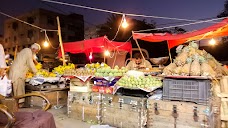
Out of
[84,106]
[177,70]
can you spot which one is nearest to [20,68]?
[84,106]

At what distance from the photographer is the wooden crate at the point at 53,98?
8055 mm

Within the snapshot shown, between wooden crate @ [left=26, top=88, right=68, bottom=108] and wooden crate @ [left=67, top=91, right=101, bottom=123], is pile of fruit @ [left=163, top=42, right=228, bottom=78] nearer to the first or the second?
wooden crate @ [left=67, top=91, right=101, bottom=123]

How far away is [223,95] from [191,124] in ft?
4.05

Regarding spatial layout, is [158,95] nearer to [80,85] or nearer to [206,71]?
[206,71]

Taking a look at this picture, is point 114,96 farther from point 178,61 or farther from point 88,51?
point 88,51

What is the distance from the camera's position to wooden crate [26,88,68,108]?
8.05 m

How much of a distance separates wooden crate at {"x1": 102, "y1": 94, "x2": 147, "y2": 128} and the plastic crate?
710 millimetres

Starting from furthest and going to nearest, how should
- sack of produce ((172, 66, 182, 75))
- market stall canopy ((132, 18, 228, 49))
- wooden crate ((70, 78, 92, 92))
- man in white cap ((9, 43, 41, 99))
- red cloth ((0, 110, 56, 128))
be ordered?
man in white cap ((9, 43, 41, 99)), market stall canopy ((132, 18, 228, 49)), wooden crate ((70, 78, 92, 92)), sack of produce ((172, 66, 182, 75)), red cloth ((0, 110, 56, 128))

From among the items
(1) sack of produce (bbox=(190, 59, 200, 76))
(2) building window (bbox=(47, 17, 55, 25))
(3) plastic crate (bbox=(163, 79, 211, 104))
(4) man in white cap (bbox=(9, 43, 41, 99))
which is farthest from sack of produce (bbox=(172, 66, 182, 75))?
(2) building window (bbox=(47, 17, 55, 25))

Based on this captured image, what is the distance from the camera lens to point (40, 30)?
124 ft

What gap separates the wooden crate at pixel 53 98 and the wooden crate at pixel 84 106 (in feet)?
5.47

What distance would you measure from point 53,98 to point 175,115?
5.09m

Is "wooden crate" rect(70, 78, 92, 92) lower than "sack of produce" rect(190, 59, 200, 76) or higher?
lower

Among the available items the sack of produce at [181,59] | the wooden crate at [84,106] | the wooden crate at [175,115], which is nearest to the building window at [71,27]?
the wooden crate at [84,106]
